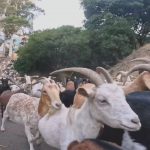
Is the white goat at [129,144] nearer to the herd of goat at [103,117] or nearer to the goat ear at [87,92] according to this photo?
the herd of goat at [103,117]

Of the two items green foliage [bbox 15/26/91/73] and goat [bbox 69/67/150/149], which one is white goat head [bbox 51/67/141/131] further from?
green foliage [bbox 15/26/91/73]

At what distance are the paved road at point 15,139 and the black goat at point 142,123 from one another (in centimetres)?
296

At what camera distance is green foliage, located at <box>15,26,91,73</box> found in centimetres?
2691

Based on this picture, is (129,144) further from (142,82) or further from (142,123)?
(142,82)

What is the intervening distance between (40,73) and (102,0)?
7329mm

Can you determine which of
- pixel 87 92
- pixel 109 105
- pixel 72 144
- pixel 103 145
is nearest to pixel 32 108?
pixel 72 144

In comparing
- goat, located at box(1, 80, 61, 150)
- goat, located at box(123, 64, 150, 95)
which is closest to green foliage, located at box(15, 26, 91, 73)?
goat, located at box(1, 80, 61, 150)

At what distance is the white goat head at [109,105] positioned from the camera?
4156 millimetres

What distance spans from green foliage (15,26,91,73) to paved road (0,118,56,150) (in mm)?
15923

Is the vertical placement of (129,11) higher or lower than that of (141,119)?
higher

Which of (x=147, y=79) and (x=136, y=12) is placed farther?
(x=136, y=12)

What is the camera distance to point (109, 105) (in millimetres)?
4363

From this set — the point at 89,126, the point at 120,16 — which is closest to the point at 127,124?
the point at 89,126

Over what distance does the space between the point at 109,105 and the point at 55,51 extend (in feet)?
Result: 81.5
